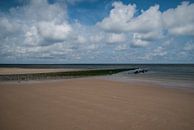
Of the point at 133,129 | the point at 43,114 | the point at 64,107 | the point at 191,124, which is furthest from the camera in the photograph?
the point at 64,107

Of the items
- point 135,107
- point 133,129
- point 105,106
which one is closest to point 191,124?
point 133,129

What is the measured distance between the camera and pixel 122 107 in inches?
471

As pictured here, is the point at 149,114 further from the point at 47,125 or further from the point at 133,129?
the point at 47,125

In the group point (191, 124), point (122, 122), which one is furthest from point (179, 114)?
point (122, 122)

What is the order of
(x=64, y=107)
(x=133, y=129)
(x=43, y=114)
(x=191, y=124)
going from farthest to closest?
1. (x=64, y=107)
2. (x=43, y=114)
3. (x=191, y=124)
4. (x=133, y=129)

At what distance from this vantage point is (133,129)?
8.18 m

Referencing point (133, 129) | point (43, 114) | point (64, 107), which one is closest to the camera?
point (133, 129)

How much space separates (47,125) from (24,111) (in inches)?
113

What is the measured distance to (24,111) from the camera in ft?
35.0

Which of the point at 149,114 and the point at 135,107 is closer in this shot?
the point at 149,114

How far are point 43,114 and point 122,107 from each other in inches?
189

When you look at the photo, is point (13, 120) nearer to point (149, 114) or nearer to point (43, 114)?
point (43, 114)

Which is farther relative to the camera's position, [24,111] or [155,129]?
[24,111]

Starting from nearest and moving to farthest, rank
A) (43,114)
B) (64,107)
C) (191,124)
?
(191,124) < (43,114) < (64,107)
